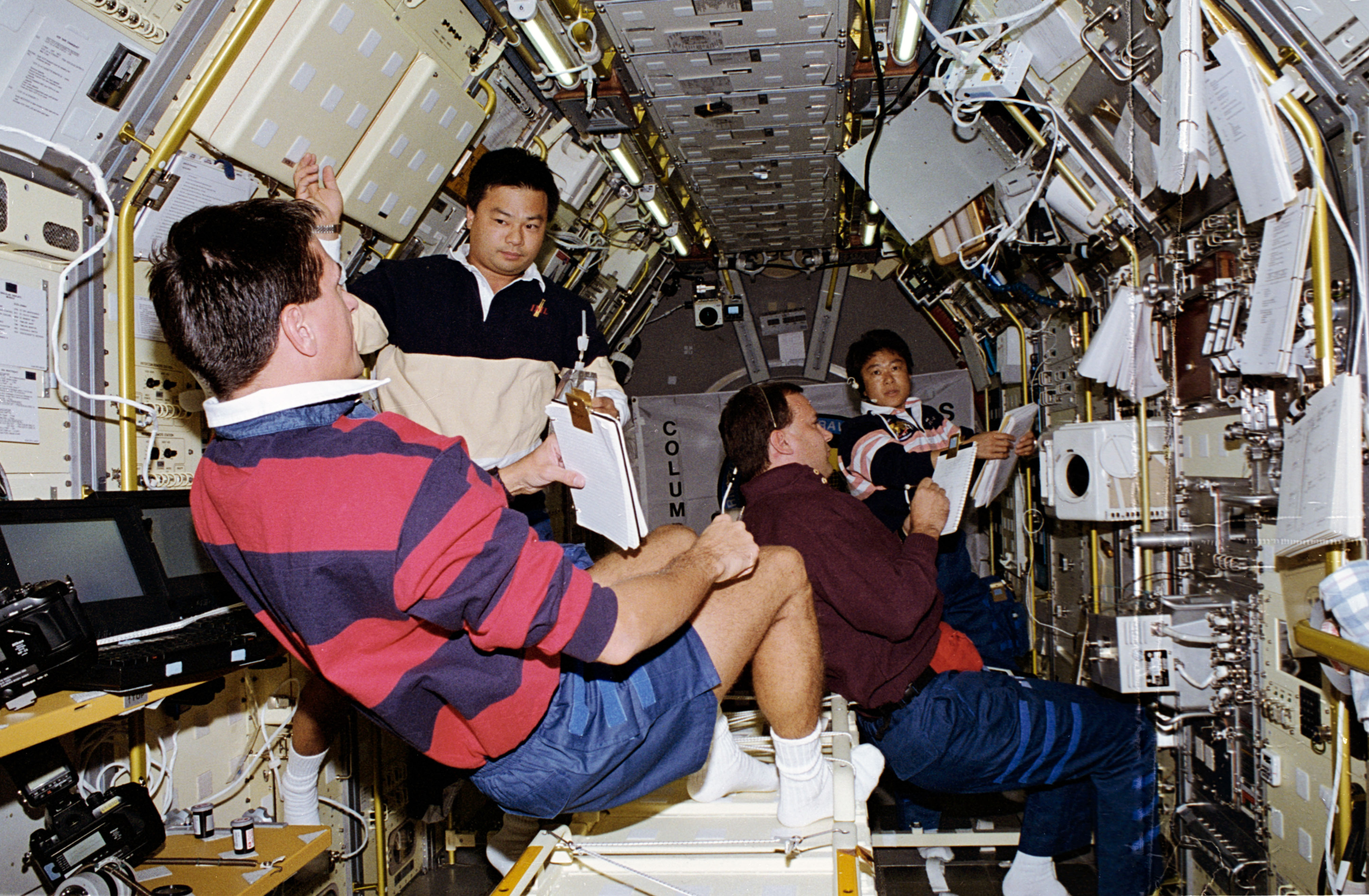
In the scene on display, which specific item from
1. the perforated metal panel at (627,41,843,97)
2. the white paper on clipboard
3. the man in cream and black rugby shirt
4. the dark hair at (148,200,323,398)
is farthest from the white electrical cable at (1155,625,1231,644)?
the white paper on clipboard

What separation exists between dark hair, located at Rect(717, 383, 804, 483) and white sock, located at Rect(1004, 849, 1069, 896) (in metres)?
1.70

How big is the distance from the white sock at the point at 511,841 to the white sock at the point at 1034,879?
173 cm

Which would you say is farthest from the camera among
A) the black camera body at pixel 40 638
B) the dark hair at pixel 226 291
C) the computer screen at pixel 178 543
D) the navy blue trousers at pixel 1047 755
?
the navy blue trousers at pixel 1047 755

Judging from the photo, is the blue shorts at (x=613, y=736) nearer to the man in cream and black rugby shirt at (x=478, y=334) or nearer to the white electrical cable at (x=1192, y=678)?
the man in cream and black rugby shirt at (x=478, y=334)

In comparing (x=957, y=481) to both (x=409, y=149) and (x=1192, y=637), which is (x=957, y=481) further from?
(x=409, y=149)

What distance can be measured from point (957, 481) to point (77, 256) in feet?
10.8

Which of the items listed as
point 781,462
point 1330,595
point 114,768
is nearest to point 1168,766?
point 1330,595

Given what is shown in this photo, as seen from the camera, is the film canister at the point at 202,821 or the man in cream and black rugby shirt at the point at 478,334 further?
the man in cream and black rugby shirt at the point at 478,334

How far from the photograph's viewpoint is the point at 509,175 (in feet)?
9.23

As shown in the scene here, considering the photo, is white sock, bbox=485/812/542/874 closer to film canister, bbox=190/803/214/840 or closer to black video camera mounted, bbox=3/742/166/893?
film canister, bbox=190/803/214/840

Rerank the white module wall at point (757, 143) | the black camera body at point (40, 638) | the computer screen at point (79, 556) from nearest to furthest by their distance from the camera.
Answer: the black camera body at point (40, 638), the computer screen at point (79, 556), the white module wall at point (757, 143)

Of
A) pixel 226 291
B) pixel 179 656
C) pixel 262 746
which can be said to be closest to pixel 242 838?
pixel 262 746

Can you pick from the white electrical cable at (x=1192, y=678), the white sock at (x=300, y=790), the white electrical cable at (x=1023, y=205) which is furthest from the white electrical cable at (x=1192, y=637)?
the white sock at (x=300, y=790)

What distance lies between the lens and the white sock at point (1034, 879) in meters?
2.87
